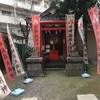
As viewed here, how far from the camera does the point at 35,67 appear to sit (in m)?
11.6

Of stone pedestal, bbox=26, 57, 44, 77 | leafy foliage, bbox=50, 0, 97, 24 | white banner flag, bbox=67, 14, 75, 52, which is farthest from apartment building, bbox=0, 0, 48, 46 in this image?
stone pedestal, bbox=26, 57, 44, 77

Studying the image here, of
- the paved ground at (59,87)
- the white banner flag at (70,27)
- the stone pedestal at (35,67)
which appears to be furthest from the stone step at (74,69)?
the stone pedestal at (35,67)

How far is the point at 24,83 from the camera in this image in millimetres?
10164

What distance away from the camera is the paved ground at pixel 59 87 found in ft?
26.5

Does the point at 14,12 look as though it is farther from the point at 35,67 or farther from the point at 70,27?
the point at 35,67

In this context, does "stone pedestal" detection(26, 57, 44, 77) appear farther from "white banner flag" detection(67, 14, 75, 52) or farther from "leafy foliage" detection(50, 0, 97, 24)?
"leafy foliage" detection(50, 0, 97, 24)

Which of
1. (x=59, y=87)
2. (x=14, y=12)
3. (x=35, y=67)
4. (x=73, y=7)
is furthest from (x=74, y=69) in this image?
(x=14, y=12)

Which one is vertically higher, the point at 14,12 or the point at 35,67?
the point at 14,12

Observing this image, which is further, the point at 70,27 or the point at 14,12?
the point at 14,12

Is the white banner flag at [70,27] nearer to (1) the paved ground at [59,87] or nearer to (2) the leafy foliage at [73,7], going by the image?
(2) the leafy foliage at [73,7]

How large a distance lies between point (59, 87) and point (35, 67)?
284cm

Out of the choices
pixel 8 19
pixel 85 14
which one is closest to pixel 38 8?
pixel 8 19

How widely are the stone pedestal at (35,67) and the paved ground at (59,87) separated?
0.44 meters

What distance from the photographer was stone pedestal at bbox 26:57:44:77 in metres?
11.6
